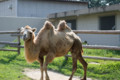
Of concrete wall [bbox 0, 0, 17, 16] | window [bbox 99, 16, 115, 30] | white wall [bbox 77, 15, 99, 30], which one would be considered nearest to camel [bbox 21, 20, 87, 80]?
window [bbox 99, 16, 115, 30]

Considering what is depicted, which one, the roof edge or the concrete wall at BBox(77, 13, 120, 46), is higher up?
the roof edge

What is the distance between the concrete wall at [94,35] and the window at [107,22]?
36cm

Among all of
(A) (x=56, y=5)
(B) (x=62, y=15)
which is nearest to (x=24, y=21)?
(B) (x=62, y=15)

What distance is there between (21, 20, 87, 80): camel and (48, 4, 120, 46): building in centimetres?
735

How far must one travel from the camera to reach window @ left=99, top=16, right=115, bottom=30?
15.0 m

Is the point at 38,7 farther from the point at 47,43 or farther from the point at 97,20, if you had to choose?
the point at 47,43

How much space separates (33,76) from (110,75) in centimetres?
280

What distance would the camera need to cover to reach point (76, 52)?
7.26 m

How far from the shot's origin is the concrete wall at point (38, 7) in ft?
80.0

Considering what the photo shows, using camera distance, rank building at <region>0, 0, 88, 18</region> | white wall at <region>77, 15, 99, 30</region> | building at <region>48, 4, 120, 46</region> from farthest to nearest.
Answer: building at <region>0, 0, 88, 18</region>
white wall at <region>77, 15, 99, 30</region>
building at <region>48, 4, 120, 46</region>

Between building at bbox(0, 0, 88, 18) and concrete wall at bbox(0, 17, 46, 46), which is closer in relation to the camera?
concrete wall at bbox(0, 17, 46, 46)

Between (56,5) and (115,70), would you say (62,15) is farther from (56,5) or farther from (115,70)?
(115,70)

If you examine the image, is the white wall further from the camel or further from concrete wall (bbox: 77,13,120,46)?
the camel

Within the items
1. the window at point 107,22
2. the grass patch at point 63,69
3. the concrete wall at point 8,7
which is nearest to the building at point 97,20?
the window at point 107,22
